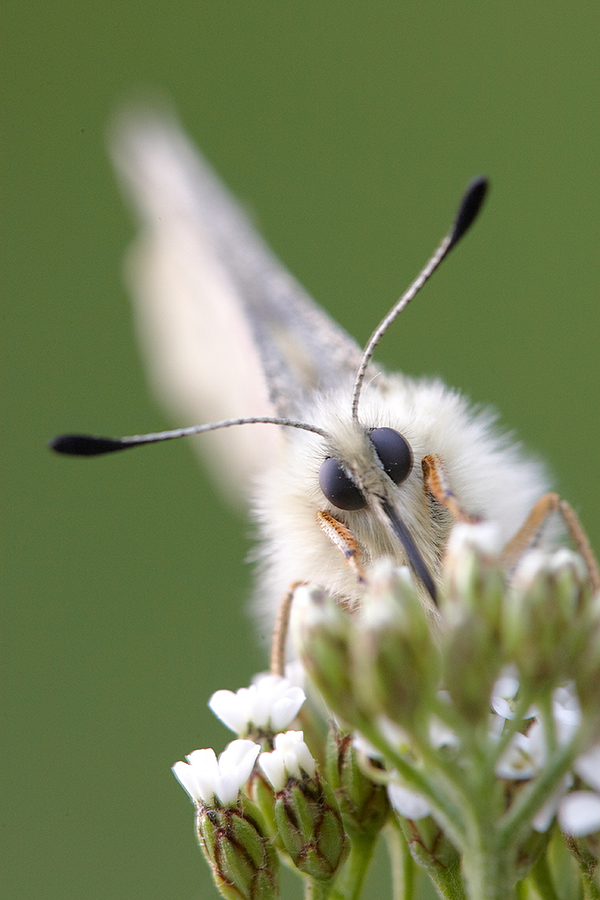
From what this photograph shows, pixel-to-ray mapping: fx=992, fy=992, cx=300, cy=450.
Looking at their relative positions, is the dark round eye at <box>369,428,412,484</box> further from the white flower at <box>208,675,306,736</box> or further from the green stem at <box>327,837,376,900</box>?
the green stem at <box>327,837,376,900</box>

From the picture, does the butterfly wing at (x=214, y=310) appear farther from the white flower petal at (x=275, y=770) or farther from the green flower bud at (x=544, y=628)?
the green flower bud at (x=544, y=628)

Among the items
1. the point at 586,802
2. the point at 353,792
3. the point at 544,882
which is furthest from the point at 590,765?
the point at 353,792

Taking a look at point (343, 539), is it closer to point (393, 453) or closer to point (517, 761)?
point (393, 453)

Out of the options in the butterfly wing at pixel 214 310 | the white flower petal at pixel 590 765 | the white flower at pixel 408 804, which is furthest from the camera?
the butterfly wing at pixel 214 310

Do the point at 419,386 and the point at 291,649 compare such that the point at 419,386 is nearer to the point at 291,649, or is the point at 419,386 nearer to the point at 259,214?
the point at 291,649

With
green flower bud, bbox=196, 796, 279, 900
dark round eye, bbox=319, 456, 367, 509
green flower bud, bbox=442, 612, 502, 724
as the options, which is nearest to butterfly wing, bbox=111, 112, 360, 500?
dark round eye, bbox=319, 456, 367, 509

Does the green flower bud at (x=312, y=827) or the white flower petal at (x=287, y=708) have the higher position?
the white flower petal at (x=287, y=708)

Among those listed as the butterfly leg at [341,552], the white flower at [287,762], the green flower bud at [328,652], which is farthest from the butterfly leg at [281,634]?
the green flower bud at [328,652]
